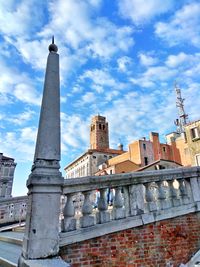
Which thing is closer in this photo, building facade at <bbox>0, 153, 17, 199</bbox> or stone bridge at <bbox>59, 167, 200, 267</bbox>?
stone bridge at <bbox>59, 167, 200, 267</bbox>

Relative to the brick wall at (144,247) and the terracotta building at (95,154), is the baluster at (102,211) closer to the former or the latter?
the brick wall at (144,247)

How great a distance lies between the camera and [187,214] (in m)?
4.64

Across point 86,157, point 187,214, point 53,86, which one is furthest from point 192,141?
point 86,157

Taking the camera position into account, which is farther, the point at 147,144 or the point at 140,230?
the point at 147,144

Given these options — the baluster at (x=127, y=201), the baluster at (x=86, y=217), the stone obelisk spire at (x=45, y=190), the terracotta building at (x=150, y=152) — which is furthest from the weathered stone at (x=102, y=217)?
the terracotta building at (x=150, y=152)

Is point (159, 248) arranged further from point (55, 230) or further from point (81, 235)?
point (55, 230)

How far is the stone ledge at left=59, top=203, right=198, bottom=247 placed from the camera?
3.48 metres

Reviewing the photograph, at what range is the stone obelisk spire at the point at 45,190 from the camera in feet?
10.5

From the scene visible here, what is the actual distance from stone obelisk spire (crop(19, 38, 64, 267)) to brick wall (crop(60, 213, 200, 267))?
0.35 metres

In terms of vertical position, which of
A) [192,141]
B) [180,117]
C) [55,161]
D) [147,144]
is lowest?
[55,161]

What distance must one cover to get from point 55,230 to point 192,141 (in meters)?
21.3

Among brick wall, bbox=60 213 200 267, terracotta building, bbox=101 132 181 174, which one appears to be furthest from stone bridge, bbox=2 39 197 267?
terracotta building, bbox=101 132 181 174

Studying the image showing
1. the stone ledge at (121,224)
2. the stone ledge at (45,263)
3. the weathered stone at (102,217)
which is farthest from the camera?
the weathered stone at (102,217)

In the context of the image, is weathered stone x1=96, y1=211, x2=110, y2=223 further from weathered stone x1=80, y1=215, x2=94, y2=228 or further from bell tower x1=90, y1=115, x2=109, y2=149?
bell tower x1=90, y1=115, x2=109, y2=149
